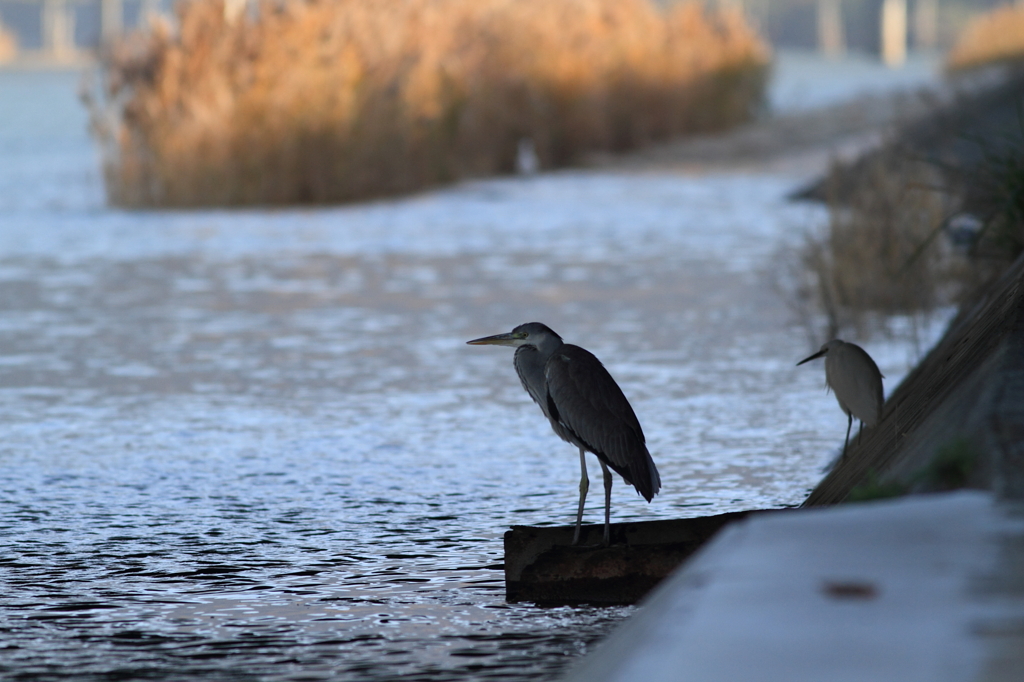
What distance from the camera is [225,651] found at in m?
2.83

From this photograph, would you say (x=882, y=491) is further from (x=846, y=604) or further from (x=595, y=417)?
(x=595, y=417)

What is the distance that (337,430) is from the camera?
4746 mm

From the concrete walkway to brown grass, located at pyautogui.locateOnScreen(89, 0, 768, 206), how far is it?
9.05m

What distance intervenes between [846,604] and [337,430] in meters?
3.02

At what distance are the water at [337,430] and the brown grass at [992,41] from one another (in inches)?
718

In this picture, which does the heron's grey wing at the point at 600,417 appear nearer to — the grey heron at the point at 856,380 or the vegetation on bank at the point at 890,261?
the grey heron at the point at 856,380

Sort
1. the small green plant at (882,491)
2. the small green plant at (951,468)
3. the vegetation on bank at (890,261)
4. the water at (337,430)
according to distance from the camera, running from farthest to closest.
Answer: the vegetation on bank at (890,261) < the water at (337,430) < the small green plant at (882,491) < the small green plant at (951,468)

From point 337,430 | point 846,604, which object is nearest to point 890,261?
point 337,430

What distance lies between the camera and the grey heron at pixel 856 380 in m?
3.65

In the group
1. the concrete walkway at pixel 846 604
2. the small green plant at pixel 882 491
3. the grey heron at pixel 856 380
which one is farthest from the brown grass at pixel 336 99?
the concrete walkway at pixel 846 604

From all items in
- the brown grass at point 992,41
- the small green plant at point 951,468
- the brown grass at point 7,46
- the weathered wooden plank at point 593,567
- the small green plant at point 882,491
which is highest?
the brown grass at point 7,46

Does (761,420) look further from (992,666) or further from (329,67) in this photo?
(329,67)

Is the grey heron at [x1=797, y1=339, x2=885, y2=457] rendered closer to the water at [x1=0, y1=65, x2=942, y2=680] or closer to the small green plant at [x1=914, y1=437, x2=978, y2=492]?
the water at [x1=0, y1=65, x2=942, y2=680]

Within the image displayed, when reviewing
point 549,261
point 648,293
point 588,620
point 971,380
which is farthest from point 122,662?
point 549,261
